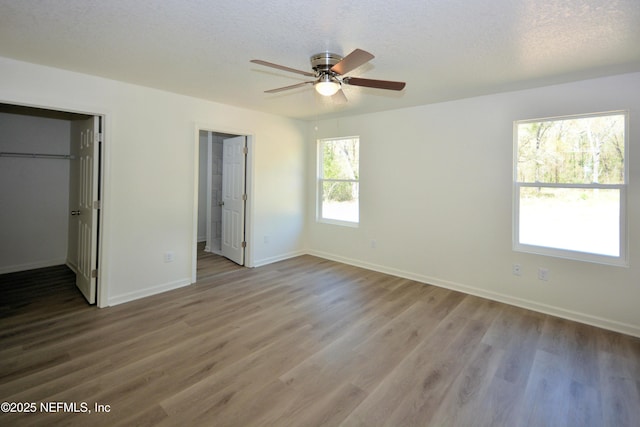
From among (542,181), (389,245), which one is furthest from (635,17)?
(389,245)

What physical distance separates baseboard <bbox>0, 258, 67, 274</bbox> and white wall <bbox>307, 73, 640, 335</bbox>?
4.45 meters

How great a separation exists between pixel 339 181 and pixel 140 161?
298 cm

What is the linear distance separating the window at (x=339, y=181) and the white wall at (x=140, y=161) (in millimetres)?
1441

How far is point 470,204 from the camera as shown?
3814 mm

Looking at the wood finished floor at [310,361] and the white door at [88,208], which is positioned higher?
the white door at [88,208]

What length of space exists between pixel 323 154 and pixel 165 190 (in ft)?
9.12

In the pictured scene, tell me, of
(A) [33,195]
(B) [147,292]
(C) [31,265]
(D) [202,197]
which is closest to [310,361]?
(B) [147,292]

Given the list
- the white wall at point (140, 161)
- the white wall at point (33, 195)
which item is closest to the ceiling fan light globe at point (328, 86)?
the white wall at point (140, 161)

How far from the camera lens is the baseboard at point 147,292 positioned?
3391 mm

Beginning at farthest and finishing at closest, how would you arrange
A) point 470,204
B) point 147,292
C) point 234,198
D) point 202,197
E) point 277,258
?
point 202,197 < point 277,258 < point 234,198 < point 470,204 < point 147,292

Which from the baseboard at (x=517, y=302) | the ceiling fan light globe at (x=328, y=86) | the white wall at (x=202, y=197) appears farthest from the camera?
the white wall at (x=202, y=197)

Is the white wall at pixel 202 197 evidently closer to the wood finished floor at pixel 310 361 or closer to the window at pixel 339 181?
the window at pixel 339 181

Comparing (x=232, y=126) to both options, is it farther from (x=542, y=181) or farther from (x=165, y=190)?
(x=542, y=181)

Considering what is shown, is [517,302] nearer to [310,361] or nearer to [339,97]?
[310,361]
